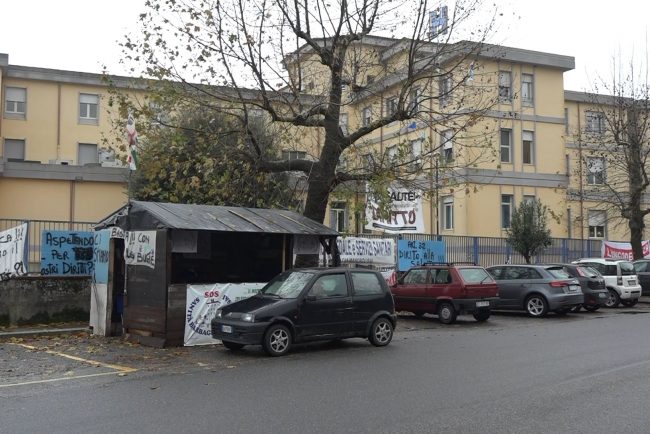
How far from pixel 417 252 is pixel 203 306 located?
461 inches

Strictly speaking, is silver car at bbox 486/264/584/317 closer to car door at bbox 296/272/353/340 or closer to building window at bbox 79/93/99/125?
car door at bbox 296/272/353/340

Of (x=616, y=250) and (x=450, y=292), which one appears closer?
(x=450, y=292)

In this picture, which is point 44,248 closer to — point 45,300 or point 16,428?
point 45,300

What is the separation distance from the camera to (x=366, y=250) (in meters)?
21.4

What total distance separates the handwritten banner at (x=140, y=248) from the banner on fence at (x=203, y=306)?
1073 millimetres

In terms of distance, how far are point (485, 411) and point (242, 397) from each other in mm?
3036

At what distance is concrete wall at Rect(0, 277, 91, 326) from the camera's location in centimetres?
1483

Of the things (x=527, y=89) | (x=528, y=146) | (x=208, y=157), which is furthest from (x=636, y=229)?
(x=208, y=157)

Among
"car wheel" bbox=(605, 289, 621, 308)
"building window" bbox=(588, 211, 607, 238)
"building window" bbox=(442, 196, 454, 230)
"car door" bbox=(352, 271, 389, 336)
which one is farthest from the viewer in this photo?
"building window" bbox=(588, 211, 607, 238)

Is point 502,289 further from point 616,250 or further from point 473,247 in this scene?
point 616,250

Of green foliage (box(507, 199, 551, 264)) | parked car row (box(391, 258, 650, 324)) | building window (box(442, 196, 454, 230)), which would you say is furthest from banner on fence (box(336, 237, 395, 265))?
building window (box(442, 196, 454, 230))

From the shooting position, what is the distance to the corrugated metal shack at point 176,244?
12.8 meters

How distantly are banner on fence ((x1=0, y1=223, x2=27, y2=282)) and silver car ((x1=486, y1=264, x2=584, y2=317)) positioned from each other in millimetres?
14152

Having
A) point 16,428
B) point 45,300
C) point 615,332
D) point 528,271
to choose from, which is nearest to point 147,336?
point 45,300
